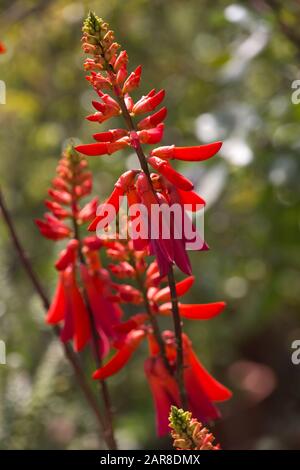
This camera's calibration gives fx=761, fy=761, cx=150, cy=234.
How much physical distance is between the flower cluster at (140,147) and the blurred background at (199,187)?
85 centimetres

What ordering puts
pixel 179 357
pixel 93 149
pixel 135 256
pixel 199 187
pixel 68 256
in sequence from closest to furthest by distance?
pixel 93 149
pixel 179 357
pixel 135 256
pixel 68 256
pixel 199 187

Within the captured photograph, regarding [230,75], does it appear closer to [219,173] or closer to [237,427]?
[219,173]

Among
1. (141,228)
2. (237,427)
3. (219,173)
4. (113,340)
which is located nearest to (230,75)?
(219,173)

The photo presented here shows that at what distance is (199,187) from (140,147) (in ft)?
3.22

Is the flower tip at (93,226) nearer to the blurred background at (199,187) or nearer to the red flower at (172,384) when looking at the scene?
the red flower at (172,384)

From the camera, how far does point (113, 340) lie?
1.56 meters

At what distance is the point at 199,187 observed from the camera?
2.18 meters

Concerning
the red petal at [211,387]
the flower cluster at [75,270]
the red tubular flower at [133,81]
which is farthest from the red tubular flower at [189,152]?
the red petal at [211,387]

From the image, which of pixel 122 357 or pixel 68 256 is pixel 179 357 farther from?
pixel 68 256

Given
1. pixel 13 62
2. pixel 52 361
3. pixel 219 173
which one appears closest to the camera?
pixel 219 173

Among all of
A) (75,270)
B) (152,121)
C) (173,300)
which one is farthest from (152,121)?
(75,270)

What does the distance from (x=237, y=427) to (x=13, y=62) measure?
210 centimetres

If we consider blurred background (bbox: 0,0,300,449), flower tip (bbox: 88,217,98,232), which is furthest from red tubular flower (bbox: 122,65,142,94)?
blurred background (bbox: 0,0,300,449)

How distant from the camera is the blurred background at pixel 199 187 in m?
2.37
